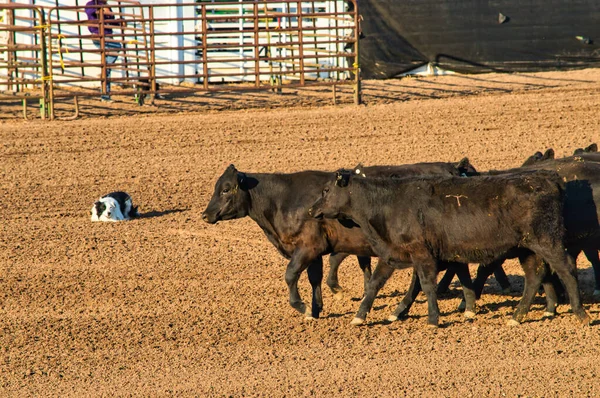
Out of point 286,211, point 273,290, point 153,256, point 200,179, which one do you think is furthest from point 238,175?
point 200,179

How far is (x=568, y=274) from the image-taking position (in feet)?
28.5

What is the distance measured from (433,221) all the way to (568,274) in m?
1.27

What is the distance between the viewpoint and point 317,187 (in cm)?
963

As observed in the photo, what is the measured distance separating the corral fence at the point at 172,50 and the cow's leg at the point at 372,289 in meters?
11.8

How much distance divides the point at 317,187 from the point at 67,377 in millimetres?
3107

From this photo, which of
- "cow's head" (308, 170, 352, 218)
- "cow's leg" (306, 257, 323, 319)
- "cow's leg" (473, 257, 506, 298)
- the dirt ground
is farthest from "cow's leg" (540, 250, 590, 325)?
"cow's leg" (306, 257, 323, 319)

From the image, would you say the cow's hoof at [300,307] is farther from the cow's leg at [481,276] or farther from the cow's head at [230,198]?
the cow's leg at [481,276]

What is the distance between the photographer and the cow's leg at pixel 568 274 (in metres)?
8.60

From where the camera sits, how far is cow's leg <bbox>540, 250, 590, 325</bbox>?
860 centimetres

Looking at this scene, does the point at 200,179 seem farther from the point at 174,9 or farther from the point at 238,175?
the point at 174,9

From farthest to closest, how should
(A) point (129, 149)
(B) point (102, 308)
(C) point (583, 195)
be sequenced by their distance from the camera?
(A) point (129, 149)
(B) point (102, 308)
(C) point (583, 195)

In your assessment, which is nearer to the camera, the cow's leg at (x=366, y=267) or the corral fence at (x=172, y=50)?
the cow's leg at (x=366, y=267)

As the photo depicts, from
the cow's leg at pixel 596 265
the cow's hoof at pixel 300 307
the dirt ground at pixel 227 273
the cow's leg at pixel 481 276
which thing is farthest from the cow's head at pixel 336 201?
the cow's leg at pixel 596 265

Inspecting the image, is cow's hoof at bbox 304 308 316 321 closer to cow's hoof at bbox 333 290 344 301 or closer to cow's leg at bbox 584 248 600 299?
cow's hoof at bbox 333 290 344 301
